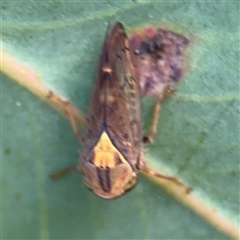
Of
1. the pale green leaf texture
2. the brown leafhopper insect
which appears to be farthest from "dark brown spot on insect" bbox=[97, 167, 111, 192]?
the pale green leaf texture

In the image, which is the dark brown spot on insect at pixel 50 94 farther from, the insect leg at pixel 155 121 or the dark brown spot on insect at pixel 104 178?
the insect leg at pixel 155 121

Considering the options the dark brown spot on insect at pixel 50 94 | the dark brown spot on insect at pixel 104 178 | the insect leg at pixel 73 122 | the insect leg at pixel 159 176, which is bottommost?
the dark brown spot on insect at pixel 104 178

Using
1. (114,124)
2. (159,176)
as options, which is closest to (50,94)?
(114,124)

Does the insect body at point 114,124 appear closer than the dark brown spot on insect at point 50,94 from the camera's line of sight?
Yes

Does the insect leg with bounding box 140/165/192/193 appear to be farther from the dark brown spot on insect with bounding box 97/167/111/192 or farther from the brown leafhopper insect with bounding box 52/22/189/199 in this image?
the dark brown spot on insect with bounding box 97/167/111/192

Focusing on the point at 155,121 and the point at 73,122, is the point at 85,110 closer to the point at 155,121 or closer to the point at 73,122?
the point at 73,122

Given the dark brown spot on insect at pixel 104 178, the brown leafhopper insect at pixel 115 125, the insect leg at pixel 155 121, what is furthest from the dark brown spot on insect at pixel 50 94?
the insect leg at pixel 155 121
